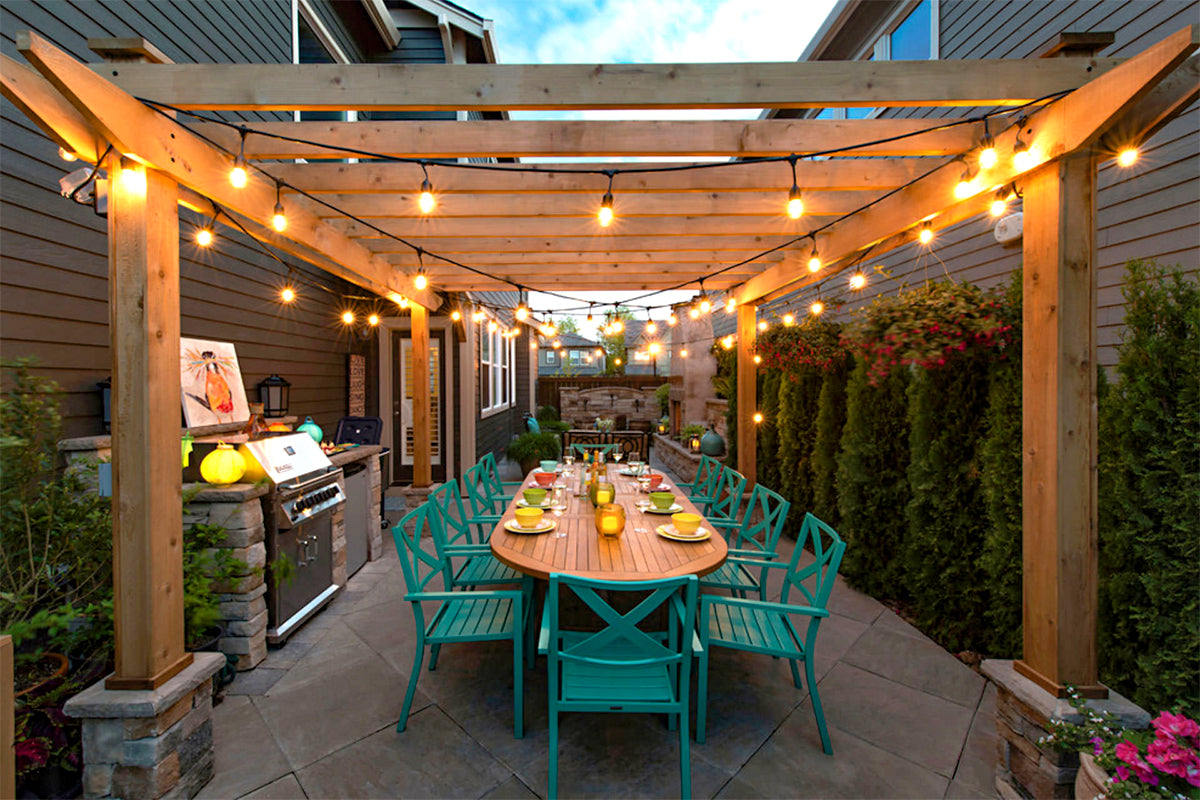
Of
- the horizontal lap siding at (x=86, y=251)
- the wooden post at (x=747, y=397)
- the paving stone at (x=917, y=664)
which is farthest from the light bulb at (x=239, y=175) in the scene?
the wooden post at (x=747, y=397)

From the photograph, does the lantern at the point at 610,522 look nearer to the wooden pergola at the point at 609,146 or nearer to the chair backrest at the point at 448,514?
the chair backrest at the point at 448,514

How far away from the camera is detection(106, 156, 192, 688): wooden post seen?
1.89 meters

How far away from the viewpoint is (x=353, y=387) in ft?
21.4

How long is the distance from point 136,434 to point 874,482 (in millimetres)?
4141

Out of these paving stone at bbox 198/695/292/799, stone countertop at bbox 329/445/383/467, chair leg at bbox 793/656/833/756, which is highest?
stone countertop at bbox 329/445/383/467

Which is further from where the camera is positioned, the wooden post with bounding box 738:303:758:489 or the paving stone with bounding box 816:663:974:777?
the wooden post with bounding box 738:303:758:489

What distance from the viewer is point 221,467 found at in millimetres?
2801

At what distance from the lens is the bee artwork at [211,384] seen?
353 centimetres

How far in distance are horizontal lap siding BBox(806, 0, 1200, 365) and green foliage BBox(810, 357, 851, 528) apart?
4.61ft

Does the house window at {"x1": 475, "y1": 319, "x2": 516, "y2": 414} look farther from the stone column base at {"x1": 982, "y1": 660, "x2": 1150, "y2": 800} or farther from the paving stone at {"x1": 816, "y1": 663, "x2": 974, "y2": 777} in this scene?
the stone column base at {"x1": 982, "y1": 660, "x2": 1150, "y2": 800}

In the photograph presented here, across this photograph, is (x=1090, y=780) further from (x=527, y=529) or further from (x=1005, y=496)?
(x=527, y=529)

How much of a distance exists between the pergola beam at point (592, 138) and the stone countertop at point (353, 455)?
7.11 feet

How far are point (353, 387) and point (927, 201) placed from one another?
6298mm

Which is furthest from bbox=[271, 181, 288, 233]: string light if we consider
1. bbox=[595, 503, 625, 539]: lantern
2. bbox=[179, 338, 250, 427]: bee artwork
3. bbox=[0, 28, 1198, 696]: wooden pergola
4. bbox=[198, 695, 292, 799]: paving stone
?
bbox=[198, 695, 292, 799]: paving stone
